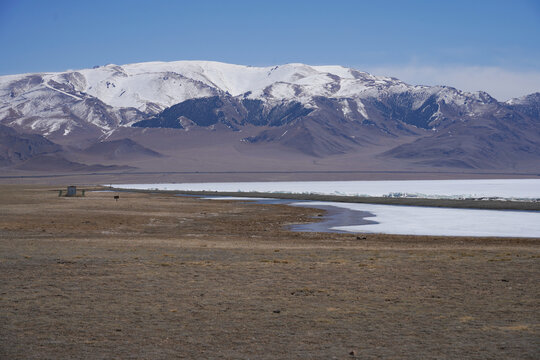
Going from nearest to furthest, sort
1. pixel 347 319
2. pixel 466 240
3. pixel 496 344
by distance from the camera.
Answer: pixel 496 344, pixel 347 319, pixel 466 240

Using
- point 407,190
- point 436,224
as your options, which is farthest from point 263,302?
point 407,190

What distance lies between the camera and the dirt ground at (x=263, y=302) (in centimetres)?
1173

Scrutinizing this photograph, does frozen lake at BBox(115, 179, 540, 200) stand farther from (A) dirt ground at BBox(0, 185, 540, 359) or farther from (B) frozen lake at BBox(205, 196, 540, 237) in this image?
(A) dirt ground at BBox(0, 185, 540, 359)

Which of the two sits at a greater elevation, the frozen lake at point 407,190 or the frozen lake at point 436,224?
the frozen lake at point 407,190

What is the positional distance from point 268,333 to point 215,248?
564 inches

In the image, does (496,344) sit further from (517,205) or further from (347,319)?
(517,205)

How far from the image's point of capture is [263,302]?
608 inches

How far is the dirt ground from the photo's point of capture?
11734 millimetres

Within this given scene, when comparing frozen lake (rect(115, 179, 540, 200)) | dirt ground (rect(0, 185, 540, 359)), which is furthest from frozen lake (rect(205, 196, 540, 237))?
frozen lake (rect(115, 179, 540, 200))

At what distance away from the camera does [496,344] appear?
464 inches

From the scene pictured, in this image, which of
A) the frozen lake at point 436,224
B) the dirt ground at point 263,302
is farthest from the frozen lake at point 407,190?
the dirt ground at point 263,302

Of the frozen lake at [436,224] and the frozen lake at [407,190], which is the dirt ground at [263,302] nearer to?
the frozen lake at [436,224]

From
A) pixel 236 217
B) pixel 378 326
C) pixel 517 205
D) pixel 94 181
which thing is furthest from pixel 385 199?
pixel 94 181

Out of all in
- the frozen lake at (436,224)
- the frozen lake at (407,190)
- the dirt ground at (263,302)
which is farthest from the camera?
the frozen lake at (407,190)
